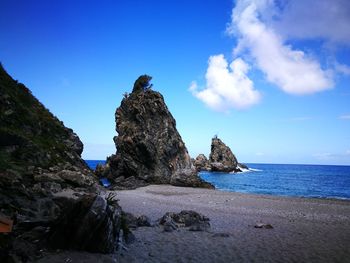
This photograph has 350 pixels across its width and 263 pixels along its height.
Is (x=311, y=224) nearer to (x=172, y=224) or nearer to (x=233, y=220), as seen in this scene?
(x=233, y=220)

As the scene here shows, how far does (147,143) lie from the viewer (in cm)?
5822

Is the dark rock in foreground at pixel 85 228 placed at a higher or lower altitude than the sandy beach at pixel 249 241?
higher

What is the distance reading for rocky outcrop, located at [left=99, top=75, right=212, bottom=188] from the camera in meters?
57.8

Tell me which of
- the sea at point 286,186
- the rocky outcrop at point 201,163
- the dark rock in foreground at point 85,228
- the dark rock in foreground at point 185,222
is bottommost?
the sea at point 286,186

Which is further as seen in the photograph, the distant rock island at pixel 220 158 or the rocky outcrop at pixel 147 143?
the distant rock island at pixel 220 158

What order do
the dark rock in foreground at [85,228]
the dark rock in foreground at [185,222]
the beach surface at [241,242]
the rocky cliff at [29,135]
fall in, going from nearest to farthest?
the dark rock in foreground at [85,228] < the beach surface at [241,242] < the dark rock in foreground at [185,222] < the rocky cliff at [29,135]

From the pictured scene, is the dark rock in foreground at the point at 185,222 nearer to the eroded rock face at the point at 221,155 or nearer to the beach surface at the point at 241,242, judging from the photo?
the beach surface at the point at 241,242

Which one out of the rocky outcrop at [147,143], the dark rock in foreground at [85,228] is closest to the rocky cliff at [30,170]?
the dark rock in foreground at [85,228]

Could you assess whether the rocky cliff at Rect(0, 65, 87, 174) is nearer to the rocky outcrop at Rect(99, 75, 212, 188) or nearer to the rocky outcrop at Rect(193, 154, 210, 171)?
the rocky outcrop at Rect(99, 75, 212, 188)

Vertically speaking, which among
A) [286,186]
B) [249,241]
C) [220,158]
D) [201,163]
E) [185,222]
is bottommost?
[286,186]

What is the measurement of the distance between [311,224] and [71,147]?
27.4 m

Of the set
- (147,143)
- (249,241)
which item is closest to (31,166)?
(249,241)

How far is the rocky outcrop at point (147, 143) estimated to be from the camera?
189ft

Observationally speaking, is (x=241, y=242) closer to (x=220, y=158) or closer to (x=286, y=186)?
(x=286, y=186)
